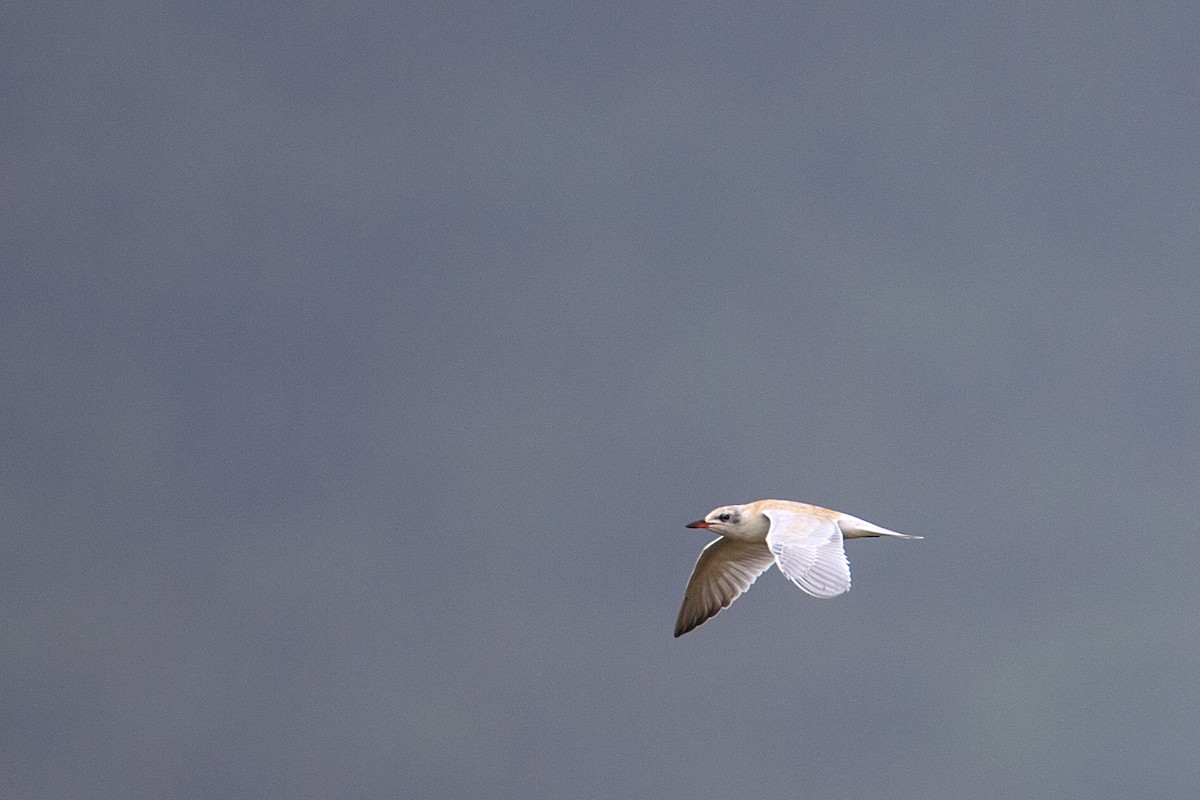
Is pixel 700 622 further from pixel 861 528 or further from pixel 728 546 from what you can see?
pixel 861 528

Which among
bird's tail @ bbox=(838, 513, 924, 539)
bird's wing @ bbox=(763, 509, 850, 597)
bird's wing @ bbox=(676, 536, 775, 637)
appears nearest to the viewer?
bird's wing @ bbox=(763, 509, 850, 597)

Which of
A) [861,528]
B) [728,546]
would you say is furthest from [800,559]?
[728,546]

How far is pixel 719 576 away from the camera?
4.61 meters

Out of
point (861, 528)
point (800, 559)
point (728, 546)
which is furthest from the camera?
point (728, 546)

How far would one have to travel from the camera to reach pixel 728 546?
14.9ft

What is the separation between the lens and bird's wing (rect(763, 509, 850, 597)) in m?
3.51

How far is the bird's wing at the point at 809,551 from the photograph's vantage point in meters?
3.51

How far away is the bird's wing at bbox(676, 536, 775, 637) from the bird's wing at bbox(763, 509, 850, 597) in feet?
1.46

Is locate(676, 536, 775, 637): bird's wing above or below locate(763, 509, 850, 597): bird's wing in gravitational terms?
above

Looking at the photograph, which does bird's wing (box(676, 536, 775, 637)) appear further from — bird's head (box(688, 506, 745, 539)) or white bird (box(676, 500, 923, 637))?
bird's head (box(688, 506, 745, 539))

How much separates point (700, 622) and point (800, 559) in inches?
41.4

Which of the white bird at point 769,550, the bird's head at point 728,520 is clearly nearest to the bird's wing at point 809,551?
the white bird at point 769,550

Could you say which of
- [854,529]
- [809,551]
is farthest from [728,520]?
[809,551]

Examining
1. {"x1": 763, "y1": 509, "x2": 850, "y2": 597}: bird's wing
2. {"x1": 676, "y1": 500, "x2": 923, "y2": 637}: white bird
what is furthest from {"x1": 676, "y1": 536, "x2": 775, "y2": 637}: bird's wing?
{"x1": 763, "y1": 509, "x2": 850, "y2": 597}: bird's wing
